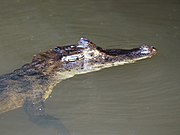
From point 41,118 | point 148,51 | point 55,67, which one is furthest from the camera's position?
point 148,51

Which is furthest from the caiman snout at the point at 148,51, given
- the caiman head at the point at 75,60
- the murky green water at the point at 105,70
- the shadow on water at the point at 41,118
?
the shadow on water at the point at 41,118

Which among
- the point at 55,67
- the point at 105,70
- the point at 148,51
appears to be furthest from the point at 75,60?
the point at 148,51

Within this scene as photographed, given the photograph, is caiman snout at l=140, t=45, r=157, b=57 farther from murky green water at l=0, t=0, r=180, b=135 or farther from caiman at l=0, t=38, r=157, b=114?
murky green water at l=0, t=0, r=180, b=135

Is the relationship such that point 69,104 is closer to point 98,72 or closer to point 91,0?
point 98,72

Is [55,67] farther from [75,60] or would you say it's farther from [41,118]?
[41,118]

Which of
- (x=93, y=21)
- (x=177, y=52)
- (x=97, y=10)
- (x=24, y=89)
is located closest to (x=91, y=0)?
(x=97, y=10)
